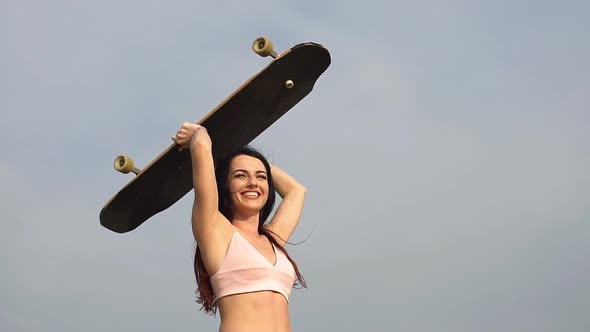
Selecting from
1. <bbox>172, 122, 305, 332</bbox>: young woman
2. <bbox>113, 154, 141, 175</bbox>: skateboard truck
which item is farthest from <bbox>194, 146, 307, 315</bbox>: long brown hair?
<bbox>113, 154, 141, 175</bbox>: skateboard truck

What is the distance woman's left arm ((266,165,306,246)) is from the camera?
5547 millimetres

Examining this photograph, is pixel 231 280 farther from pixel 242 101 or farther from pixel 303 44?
pixel 303 44

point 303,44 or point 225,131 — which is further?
point 225,131

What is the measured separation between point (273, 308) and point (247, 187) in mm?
868

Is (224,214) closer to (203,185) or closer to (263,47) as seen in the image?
(203,185)

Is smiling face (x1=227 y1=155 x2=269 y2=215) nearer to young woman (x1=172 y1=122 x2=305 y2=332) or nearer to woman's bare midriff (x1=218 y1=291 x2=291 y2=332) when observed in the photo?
young woman (x1=172 y1=122 x2=305 y2=332)

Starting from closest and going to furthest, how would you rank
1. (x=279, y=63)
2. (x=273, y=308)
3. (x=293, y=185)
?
(x=273, y=308) → (x=279, y=63) → (x=293, y=185)

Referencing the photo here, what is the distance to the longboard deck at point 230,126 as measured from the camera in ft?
16.9

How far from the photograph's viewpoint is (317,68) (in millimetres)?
5242

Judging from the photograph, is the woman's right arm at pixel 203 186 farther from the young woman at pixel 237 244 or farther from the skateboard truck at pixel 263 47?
the skateboard truck at pixel 263 47

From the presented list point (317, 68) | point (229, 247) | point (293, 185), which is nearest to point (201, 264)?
point (229, 247)

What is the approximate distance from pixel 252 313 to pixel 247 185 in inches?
36.2

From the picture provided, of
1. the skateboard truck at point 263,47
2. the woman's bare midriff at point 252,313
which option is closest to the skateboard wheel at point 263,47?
the skateboard truck at point 263,47

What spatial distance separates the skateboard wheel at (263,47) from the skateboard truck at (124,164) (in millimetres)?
1082
